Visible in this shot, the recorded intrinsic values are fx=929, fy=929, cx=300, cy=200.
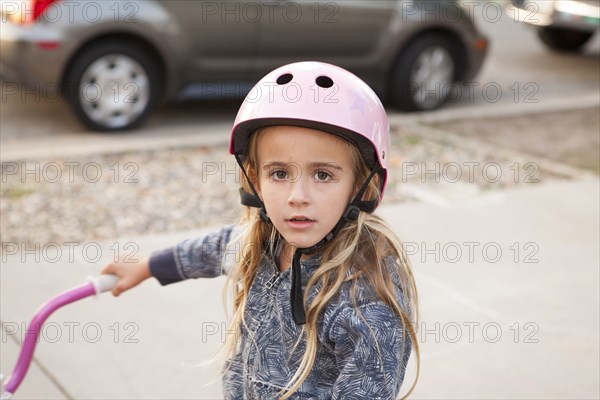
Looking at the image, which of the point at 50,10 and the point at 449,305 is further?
the point at 50,10

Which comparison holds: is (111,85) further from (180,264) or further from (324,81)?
(324,81)

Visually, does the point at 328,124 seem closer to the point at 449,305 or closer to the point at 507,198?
the point at 449,305

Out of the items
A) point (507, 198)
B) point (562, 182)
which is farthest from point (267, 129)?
point (562, 182)

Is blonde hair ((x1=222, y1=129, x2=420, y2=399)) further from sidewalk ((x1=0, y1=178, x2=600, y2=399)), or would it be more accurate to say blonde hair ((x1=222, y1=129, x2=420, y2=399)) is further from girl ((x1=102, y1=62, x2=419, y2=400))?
sidewalk ((x1=0, y1=178, x2=600, y2=399))

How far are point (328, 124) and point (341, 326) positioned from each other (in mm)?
498

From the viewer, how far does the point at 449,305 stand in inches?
176

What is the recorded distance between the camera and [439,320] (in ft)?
14.1

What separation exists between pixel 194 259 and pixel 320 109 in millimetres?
711

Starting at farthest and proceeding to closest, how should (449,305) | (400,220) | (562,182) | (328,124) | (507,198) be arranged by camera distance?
(562,182) < (507,198) < (400,220) < (449,305) < (328,124)

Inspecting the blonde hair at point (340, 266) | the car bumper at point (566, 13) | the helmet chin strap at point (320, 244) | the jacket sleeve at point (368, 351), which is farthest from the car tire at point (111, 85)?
the car bumper at point (566, 13)

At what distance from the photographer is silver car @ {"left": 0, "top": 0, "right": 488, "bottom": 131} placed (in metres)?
7.05

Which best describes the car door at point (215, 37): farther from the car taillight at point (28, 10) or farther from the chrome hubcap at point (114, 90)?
the car taillight at point (28, 10)

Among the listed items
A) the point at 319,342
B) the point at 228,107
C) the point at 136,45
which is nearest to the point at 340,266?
the point at 319,342

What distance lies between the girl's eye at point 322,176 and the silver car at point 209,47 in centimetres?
515
